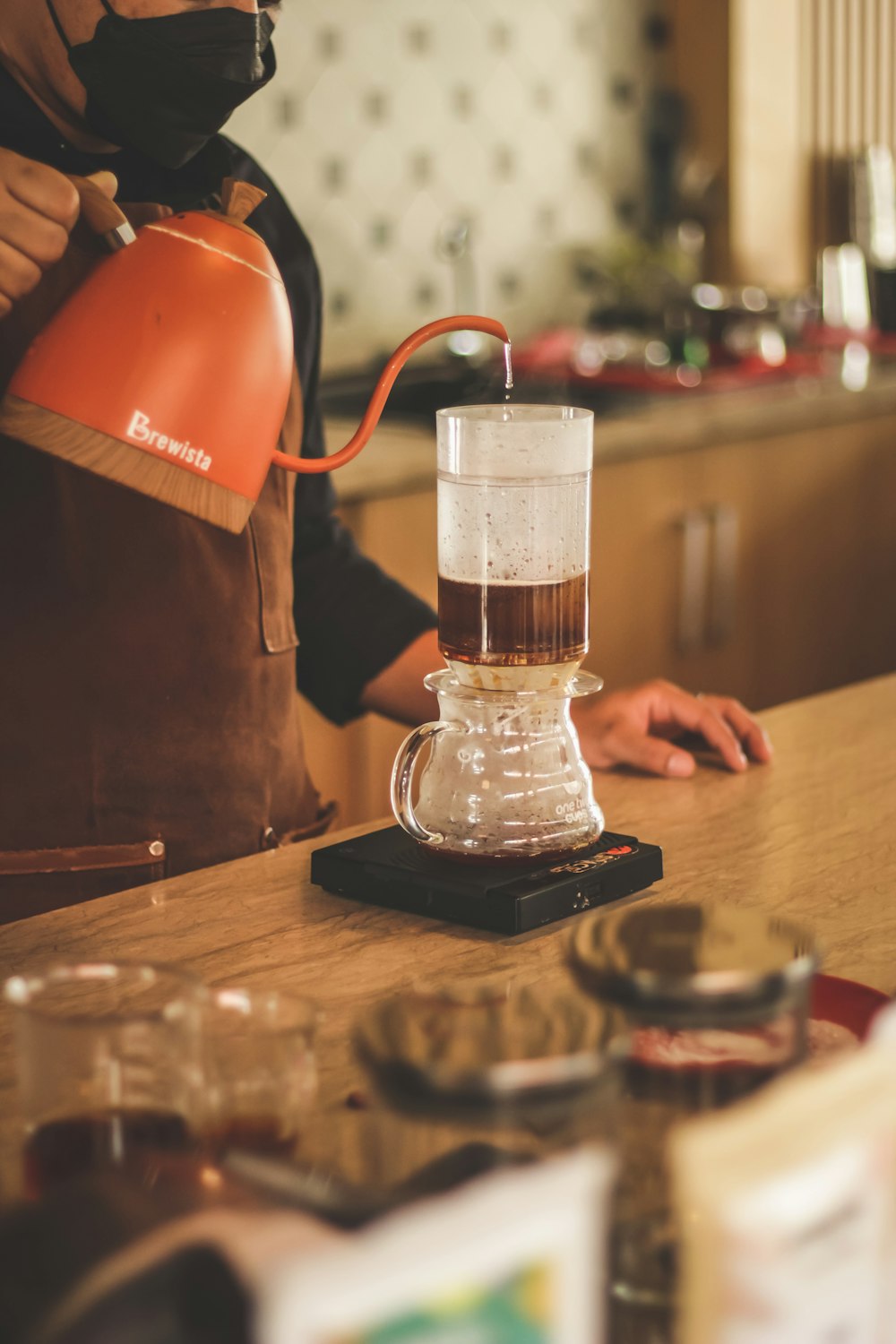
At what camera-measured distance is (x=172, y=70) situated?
111 centimetres

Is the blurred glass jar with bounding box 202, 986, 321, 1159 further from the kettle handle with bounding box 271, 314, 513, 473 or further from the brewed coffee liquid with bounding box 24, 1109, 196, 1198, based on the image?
the kettle handle with bounding box 271, 314, 513, 473

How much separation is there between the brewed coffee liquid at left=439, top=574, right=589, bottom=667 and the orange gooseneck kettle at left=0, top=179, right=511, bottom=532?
0.46ft

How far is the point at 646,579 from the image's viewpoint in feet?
9.63

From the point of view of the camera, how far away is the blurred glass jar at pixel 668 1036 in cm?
52

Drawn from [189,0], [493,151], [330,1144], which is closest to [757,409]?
[493,151]

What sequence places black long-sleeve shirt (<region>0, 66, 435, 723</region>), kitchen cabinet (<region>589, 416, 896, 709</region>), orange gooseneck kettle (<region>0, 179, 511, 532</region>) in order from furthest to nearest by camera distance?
kitchen cabinet (<region>589, 416, 896, 709</region>)
black long-sleeve shirt (<region>0, 66, 435, 723</region>)
orange gooseneck kettle (<region>0, 179, 511, 532</region>)

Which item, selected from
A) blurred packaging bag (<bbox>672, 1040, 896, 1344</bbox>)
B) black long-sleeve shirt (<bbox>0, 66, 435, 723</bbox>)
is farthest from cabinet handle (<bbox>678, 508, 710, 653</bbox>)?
blurred packaging bag (<bbox>672, 1040, 896, 1344</bbox>)

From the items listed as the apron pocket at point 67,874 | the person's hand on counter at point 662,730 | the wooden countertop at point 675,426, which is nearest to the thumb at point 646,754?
the person's hand on counter at point 662,730

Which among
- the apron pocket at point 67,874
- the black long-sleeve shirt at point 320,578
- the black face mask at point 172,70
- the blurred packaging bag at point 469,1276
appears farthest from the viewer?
the black long-sleeve shirt at point 320,578

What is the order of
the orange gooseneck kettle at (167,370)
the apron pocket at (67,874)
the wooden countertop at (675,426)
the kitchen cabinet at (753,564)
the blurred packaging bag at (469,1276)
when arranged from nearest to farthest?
1. the blurred packaging bag at (469,1276)
2. the orange gooseneck kettle at (167,370)
3. the apron pocket at (67,874)
4. the wooden countertop at (675,426)
5. the kitchen cabinet at (753,564)

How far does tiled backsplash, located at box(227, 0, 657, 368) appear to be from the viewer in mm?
3043

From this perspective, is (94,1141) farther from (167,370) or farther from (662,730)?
(662,730)

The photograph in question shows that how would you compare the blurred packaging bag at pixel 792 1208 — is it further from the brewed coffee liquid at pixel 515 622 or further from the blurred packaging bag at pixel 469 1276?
the brewed coffee liquid at pixel 515 622

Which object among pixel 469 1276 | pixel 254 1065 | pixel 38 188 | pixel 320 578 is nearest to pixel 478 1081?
pixel 469 1276
